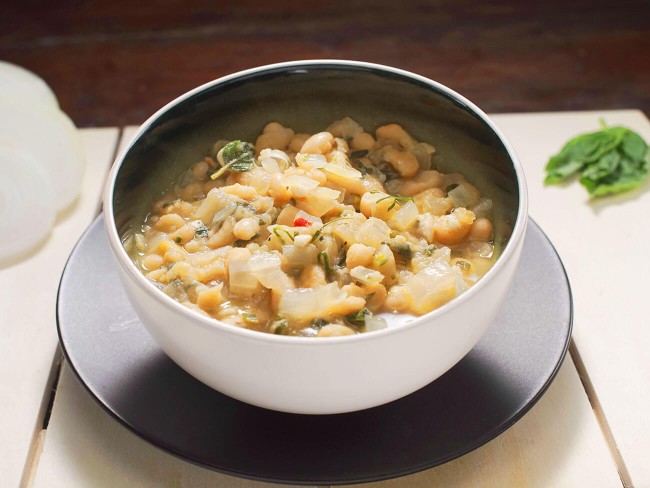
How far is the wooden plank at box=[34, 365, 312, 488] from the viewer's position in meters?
1.79

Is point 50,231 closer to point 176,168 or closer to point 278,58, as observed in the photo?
point 176,168

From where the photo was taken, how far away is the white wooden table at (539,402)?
1.80 meters

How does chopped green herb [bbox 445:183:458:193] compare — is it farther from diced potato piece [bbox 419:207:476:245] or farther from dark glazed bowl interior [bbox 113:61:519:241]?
diced potato piece [bbox 419:207:476:245]

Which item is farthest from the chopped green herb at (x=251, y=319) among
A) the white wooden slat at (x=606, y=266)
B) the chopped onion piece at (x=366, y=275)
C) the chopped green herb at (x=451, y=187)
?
the white wooden slat at (x=606, y=266)

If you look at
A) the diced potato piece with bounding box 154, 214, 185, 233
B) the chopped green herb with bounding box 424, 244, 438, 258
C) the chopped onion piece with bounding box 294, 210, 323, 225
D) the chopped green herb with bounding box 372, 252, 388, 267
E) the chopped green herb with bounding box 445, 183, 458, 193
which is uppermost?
the chopped green herb with bounding box 372, 252, 388, 267

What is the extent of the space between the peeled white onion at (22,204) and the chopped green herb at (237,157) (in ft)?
2.27

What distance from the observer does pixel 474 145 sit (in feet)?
6.88

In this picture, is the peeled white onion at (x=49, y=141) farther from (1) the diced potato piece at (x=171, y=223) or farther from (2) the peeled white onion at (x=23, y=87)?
(1) the diced potato piece at (x=171, y=223)

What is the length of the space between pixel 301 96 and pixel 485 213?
0.62 metres

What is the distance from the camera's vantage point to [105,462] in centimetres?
182

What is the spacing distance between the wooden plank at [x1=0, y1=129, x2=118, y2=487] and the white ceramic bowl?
416 mm

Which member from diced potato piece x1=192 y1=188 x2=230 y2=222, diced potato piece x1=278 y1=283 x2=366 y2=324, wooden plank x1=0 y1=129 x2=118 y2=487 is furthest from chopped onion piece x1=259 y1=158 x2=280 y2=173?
wooden plank x1=0 y1=129 x2=118 y2=487

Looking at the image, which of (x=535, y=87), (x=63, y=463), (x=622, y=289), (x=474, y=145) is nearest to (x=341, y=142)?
(x=474, y=145)

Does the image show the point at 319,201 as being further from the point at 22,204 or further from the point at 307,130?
the point at 22,204
